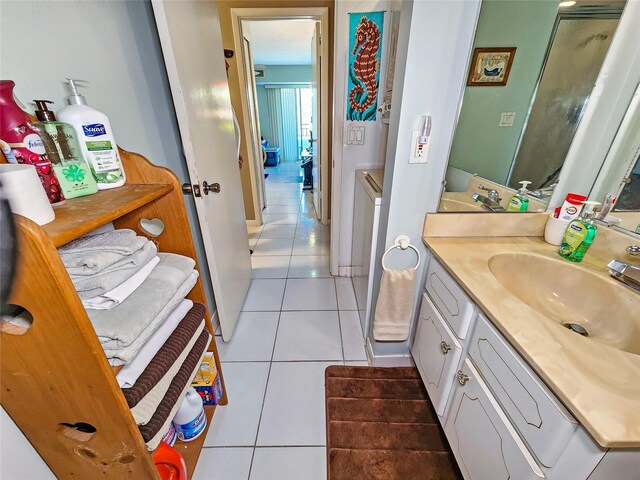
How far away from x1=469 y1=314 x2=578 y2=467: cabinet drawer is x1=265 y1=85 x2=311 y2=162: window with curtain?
294 inches

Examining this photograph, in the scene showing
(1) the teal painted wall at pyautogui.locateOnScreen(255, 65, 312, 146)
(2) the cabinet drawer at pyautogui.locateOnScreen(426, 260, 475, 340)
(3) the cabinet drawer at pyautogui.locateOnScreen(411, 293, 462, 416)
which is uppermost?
(1) the teal painted wall at pyautogui.locateOnScreen(255, 65, 312, 146)

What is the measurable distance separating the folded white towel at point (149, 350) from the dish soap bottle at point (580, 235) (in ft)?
4.44

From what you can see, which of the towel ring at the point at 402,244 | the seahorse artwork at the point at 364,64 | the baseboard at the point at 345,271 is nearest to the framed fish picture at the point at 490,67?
the towel ring at the point at 402,244

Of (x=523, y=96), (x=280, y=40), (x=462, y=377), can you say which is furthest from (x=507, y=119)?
(x=280, y=40)

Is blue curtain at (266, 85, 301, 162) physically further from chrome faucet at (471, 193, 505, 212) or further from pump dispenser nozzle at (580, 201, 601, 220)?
pump dispenser nozzle at (580, 201, 601, 220)

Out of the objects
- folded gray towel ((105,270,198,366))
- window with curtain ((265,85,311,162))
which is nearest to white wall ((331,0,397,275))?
folded gray towel ((105,270,198,366))

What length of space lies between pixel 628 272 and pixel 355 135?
1526 mm

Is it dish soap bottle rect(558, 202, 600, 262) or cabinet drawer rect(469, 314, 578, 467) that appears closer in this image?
cabinet drawer rect(469, 314, 578, 467)

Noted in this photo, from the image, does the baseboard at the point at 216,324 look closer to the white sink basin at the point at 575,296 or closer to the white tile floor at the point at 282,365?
the white tile floor at the point at 282,365

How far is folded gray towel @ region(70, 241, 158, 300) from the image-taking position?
0.58 metres

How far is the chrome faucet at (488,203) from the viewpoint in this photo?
44.9 inches

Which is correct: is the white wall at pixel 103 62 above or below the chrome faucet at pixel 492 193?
above

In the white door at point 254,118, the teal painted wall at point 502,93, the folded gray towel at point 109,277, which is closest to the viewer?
the folded gray towel at point 109,277

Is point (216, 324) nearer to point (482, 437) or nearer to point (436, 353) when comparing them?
point (436, 353)
